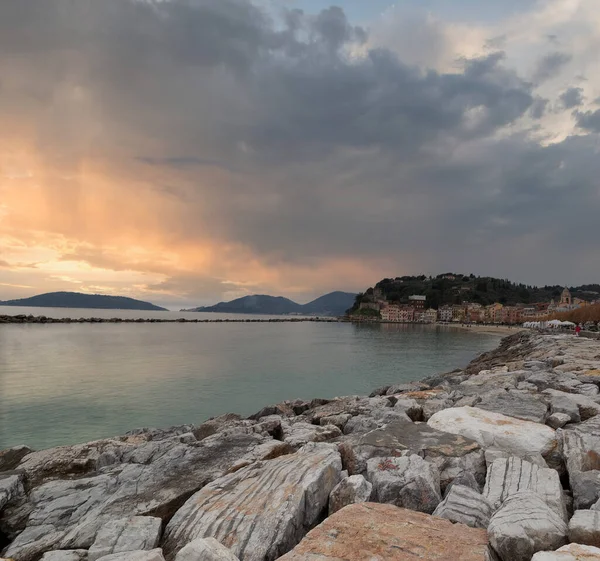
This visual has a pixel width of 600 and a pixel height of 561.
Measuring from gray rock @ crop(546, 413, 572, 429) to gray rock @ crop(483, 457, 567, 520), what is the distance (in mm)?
2764

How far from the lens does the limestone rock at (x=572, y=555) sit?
2.49 metres

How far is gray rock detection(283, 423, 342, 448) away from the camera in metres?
6.98

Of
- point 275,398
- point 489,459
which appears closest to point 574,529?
point 489,459

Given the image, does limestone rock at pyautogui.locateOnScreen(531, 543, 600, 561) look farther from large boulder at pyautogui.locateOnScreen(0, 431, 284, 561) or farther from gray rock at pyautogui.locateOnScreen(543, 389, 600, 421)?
gray rock at pyautogui.locateOnScreen(543, 389, 600, 421)

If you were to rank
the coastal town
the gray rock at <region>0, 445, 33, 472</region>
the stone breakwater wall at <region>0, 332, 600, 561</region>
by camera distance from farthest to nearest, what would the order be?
1. the coastal town
2. the gray rock at <region>0, 445, 33, 472</region>
3. the stone breakwater wall at <region>0, 332, 600, 561</region>

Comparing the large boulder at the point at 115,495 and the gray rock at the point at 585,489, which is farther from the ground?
the gray rock at the point at 585,489

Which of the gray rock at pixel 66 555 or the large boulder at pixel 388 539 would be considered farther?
the gray rock at pixel 66 555

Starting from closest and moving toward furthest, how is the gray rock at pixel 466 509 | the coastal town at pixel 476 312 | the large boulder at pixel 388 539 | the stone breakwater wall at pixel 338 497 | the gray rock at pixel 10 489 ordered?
the large boulder at pixel 388 539 < the stone breakwater wall at pixel 338 497 < the gray rock at pixel 466 509 < the gray rock at pixel 10 489 < the coastal town at pixel 476 312

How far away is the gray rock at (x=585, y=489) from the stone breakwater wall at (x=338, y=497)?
12mm

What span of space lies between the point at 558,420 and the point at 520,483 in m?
3.36

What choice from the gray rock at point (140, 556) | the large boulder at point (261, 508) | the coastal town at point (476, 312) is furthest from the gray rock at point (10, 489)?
the coastal town at point (476, 312)

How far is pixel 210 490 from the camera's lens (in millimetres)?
4754

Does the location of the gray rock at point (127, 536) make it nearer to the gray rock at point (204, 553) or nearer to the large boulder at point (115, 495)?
the large boulder at point (115, 495)

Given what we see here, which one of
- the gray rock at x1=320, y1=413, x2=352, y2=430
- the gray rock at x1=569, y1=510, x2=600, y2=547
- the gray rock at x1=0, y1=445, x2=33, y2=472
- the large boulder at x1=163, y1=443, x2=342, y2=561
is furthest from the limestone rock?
the gray rock at x1=0, y1=445, x2=33, y2=472
